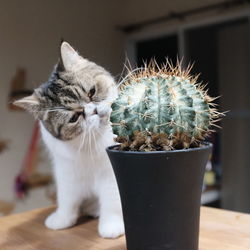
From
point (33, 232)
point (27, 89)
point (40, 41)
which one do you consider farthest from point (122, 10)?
point (33, 232)

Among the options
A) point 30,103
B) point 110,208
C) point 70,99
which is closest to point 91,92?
point 70,99

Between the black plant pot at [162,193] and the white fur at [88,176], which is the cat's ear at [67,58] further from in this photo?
the black plant pot at [162,193]

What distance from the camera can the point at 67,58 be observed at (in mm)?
930

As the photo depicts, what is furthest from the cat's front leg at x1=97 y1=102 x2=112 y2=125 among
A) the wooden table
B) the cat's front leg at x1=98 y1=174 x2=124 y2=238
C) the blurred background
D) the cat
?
the blurred background

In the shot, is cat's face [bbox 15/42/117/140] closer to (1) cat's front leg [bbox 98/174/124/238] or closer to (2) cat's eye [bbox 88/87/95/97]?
(2) cat's eye [bbox 88/87/95/97]

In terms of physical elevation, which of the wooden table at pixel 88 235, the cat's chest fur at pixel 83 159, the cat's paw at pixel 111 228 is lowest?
the wooden table at pixel 88 235

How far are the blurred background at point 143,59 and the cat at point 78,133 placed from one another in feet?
4.61

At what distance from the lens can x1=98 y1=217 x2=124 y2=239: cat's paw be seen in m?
0.83

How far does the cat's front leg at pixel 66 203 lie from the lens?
3.10ft

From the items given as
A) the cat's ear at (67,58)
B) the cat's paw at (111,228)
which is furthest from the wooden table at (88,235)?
the cat's ear at (67,58)

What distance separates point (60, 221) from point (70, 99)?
0.33 metres

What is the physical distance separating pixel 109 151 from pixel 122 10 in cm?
252

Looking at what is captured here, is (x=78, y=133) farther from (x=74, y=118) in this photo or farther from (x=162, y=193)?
(x=162, y=193)

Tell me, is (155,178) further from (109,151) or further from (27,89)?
(27,89)
